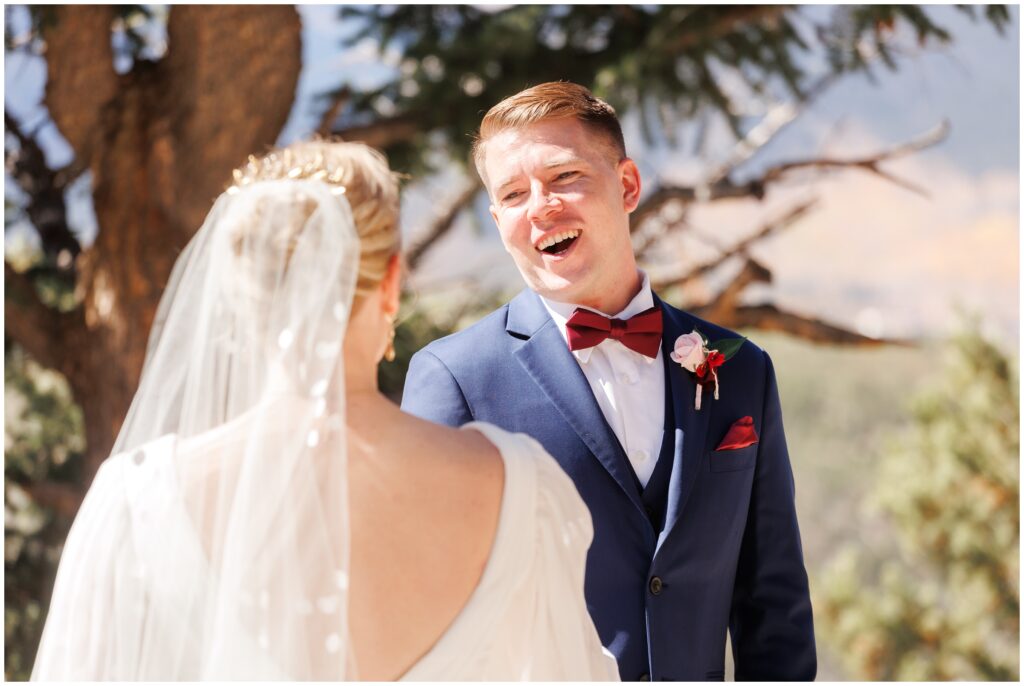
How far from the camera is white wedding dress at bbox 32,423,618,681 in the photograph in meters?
1.86

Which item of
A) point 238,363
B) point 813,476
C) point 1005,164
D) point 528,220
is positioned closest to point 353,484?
point 238,363

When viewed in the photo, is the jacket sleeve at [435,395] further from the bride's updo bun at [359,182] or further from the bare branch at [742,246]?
the bare branch at [742,246]

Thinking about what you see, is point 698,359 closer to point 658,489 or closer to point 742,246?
point 658,489

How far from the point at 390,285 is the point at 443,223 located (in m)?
6.12

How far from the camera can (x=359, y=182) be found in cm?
202

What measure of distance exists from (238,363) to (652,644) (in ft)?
3.73

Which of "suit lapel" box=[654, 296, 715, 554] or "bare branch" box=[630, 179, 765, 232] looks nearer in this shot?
"suit lapel" box=[654, 296, 715, 554]

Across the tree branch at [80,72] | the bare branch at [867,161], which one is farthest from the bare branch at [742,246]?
the tree branch at [80,72]

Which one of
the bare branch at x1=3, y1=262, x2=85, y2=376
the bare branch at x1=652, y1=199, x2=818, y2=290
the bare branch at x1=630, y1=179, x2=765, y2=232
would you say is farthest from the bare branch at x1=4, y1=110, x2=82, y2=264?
the bare branch at x1=652, y1=199, x2=818, y2=290

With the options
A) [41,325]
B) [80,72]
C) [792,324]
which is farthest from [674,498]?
[792,324]

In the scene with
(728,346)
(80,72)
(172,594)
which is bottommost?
(172,594)

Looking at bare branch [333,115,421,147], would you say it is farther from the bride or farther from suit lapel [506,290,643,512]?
the bride

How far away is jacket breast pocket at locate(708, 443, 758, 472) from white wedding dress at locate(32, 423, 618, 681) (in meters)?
0.68

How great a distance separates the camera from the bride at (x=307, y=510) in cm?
186
